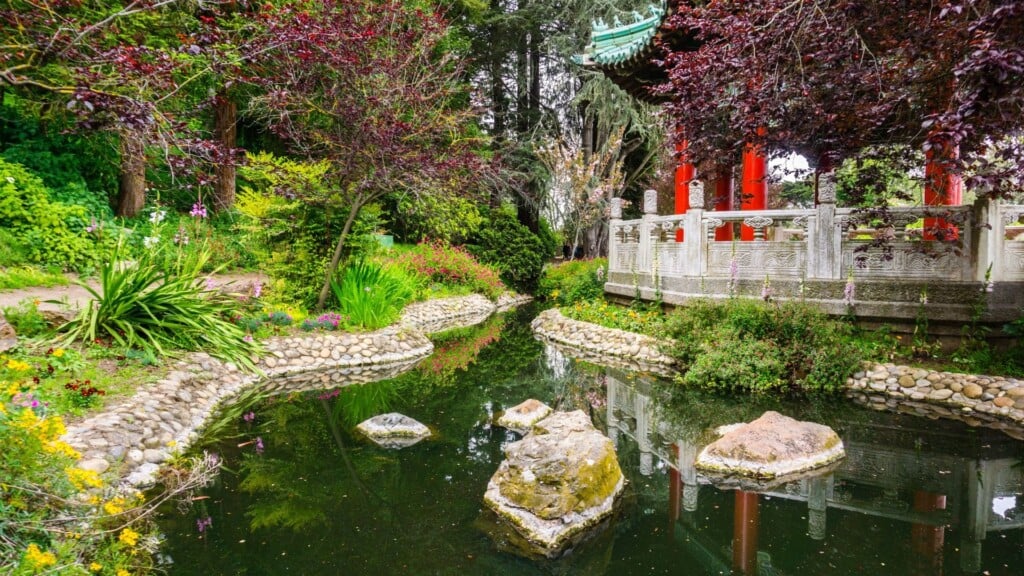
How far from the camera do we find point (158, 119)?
12.0 feet

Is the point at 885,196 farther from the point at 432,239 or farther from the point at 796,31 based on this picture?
the point at 432,239

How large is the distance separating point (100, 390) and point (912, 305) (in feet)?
28.7

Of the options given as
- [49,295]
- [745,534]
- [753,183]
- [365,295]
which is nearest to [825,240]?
[753,183]

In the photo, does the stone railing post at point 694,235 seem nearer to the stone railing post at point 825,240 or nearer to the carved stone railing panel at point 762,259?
the carved stone railing panel at point 762,259

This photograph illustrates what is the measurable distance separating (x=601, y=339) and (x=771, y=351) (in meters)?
3.27

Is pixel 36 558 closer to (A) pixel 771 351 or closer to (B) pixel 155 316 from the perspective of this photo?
(B) pixel 155 316

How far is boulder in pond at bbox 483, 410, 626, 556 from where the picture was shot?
3676mm

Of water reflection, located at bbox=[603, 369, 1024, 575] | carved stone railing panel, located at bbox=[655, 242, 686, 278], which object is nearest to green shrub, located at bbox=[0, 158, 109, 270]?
water reflection, located at bbox=[603, 369, 1024, 575]

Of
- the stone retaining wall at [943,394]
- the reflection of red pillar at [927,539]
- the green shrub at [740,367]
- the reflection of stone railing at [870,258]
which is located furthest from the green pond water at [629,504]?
the reflection of stone railing at [870,258]

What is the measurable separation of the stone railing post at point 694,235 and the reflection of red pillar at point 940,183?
2760 millimetres

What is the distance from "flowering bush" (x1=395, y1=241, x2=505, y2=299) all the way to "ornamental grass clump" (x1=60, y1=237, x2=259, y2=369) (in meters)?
6.45

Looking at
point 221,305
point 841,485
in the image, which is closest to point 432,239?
point 221,305

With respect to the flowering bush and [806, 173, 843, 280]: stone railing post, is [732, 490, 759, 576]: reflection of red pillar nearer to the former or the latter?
[806, 173, 843, 280]: stone railing post

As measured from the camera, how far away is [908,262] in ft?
24.0
